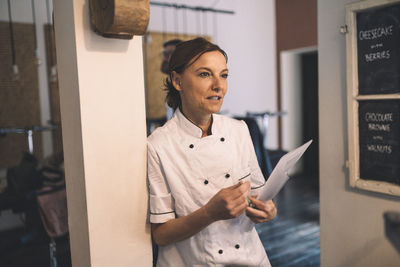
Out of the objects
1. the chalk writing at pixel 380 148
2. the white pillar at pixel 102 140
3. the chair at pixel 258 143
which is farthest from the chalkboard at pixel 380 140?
the white pillar at pixel 102 140

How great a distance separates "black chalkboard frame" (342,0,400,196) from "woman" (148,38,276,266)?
1008mm

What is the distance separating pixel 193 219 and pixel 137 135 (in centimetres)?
32

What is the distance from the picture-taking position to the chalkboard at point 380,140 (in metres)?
1.83

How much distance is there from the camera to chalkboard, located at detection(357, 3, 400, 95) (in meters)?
1.78

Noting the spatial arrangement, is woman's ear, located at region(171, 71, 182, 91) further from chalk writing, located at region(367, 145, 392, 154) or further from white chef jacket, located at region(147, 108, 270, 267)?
chalk writing, located at region(367, 145, 392, 154)

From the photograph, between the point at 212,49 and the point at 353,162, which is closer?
the point at 212,49

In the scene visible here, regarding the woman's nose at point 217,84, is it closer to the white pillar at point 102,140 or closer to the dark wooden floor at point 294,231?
the white pillar at point 102,140

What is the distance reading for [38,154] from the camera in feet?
13.7

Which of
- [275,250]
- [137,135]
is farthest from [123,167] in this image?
[275,250]

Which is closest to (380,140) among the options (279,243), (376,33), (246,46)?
(376,33)

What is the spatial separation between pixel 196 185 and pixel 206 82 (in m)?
0.34

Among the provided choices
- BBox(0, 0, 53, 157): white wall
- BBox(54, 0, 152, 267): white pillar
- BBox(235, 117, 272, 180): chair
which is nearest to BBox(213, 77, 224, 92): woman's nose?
BBox(54, 0, 152, 267): white pillar

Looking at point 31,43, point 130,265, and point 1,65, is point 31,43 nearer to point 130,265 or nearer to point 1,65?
point 1,65

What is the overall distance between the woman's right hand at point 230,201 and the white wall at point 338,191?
127cm
